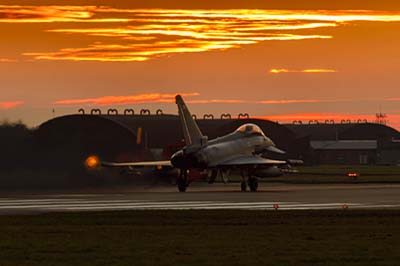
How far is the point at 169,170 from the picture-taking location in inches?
3438

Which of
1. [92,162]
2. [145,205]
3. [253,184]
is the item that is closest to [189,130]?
[253,184]

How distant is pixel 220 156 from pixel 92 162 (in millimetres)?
9660

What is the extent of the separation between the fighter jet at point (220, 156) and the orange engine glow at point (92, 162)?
2.64ft

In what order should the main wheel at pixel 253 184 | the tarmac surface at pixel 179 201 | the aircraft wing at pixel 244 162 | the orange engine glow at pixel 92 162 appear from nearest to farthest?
the tarmac surface at pixel 179 201 → the main wheel at pixel 253 184 → the aircraft wing at pixel 244 162 → the orange engine glow at pixel 92 162

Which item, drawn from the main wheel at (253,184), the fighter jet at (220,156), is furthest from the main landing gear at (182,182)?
the main wheel at (253,184)

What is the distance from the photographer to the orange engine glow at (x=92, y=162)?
8269 centimetres

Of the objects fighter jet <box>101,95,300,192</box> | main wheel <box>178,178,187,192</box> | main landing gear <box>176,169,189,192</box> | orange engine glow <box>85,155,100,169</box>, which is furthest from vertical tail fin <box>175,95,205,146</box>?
orange engine glow <box>85,155,100,169</box>

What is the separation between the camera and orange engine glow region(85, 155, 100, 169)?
271 feet

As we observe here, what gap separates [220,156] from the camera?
7981cm

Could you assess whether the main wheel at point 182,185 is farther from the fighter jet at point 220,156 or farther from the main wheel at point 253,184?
the main wheel at point 253,184

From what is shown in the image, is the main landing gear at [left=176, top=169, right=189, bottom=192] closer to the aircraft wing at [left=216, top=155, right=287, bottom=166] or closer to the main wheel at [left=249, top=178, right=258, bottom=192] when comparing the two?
the aircraft wing at [left=216, top=155, right=287, bottom=166]

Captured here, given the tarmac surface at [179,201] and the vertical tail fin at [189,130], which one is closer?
the tarmac surface at [179,201]

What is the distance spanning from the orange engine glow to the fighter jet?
2.64 ft

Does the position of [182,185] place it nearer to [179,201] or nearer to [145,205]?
[179,201]
